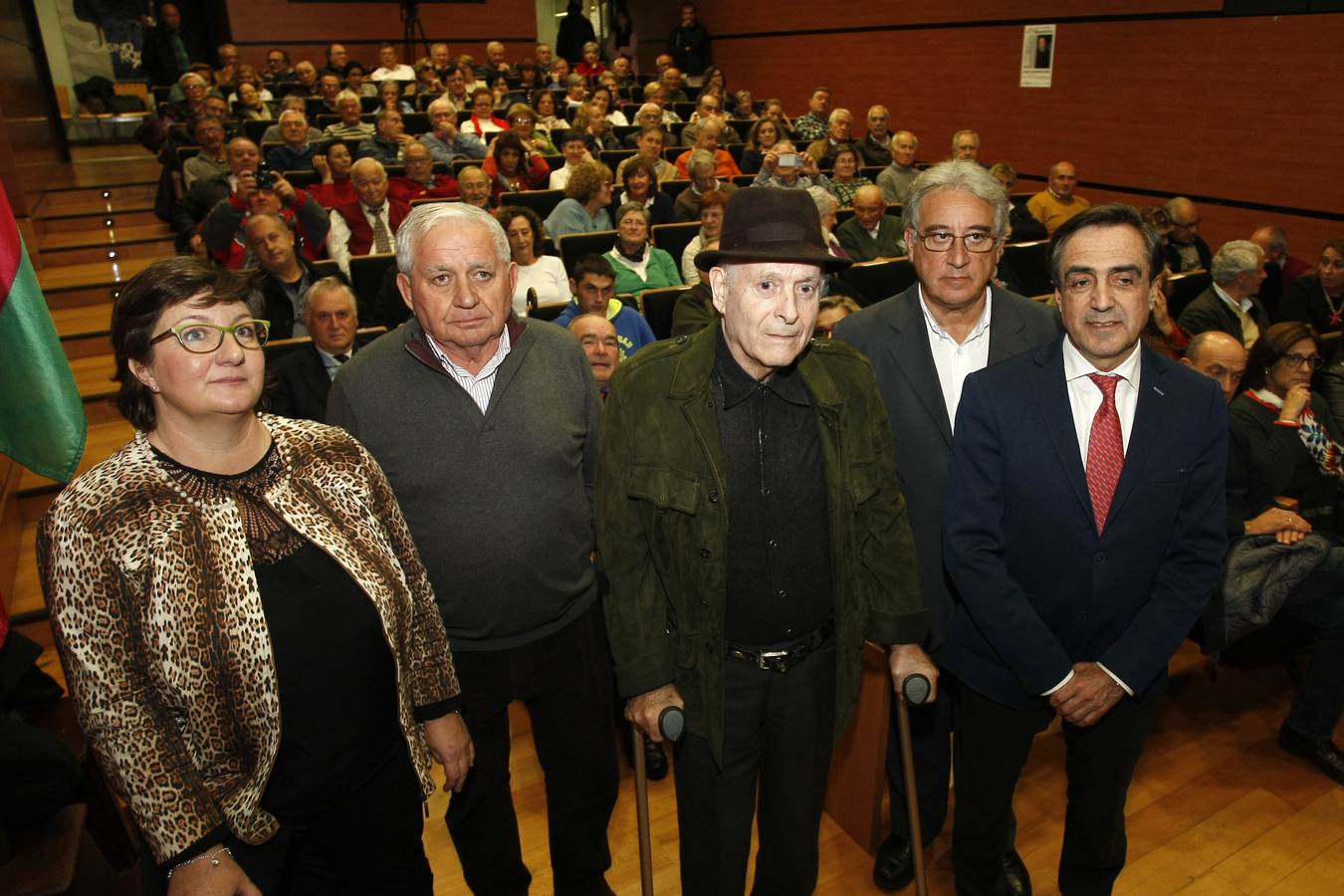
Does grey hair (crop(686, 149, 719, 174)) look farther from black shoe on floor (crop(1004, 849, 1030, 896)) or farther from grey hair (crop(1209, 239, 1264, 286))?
black shoe on floor (crop(1004, 849, 1030, 896))

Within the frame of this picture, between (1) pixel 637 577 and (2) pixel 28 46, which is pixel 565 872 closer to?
(1) pixel 637 577

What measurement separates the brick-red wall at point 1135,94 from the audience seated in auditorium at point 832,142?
1831 millimetres

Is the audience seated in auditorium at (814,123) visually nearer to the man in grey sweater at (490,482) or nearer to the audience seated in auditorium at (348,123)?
the audience seated in auditorium at (348,123)

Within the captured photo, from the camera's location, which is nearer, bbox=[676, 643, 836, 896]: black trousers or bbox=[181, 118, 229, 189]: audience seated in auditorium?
bbox=[676, 643, 836, 896]: black trousers

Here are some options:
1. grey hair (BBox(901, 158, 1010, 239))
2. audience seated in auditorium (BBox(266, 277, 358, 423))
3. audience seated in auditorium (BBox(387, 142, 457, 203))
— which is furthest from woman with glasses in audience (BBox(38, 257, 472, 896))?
audience seated in auditorium (BBox(387, 142, 457, 203))

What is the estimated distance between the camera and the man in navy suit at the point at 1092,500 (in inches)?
63.9

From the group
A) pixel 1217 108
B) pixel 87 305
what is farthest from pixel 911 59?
pixel 87 305

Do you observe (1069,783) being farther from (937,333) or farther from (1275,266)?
(1275,266)

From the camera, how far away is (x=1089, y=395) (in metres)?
1.69

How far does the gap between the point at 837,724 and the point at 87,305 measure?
5438 mm

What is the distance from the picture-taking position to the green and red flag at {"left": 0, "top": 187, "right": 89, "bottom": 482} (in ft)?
6.15

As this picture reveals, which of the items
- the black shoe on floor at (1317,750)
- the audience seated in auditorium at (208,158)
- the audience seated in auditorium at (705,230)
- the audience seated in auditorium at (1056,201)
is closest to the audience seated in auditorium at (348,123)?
the audience seated in auditorium at (208,158)

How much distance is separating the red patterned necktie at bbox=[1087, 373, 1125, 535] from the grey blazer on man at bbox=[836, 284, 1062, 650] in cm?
27

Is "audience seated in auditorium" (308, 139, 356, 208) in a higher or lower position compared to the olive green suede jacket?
higher
